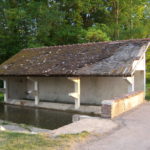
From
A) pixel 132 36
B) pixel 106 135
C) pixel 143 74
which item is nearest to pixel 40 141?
pixel 106 135

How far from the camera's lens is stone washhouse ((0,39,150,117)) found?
1211 cm

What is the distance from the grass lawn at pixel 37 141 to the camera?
16.3 feet

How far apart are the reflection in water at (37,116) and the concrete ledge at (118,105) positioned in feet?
10.5

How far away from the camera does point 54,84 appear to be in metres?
15.8

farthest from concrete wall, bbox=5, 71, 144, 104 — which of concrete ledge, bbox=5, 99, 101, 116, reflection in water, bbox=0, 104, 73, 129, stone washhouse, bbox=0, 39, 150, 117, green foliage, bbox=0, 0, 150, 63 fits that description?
green foliage, bbox=0, 0, 150, 63

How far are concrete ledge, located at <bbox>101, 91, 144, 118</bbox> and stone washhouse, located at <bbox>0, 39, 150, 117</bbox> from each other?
21 cm

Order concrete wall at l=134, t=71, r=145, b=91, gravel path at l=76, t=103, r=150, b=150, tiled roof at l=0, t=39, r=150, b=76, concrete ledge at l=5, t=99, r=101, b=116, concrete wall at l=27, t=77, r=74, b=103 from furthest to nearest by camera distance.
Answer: concrete wall at l=27, t=77, r=74, b=103 → concrete wall at l=134, t=71, r=145, b=91 → concrete ledge at l=5, t=99, r=101, b=116 → tiled roof at l=0, t=39, r=150, b=76 → gravel path at l=76, t=103, r=150, b=150

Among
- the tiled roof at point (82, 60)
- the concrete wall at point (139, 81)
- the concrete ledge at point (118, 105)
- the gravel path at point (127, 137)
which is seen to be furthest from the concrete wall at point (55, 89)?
the gravel path at point (127, 137)

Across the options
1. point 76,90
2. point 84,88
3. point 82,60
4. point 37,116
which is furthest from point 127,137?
point 84,88

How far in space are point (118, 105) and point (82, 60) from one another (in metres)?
5.80

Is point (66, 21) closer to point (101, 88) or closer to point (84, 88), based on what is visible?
point (84, 88)

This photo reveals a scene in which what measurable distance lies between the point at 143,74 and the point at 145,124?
7.24 m

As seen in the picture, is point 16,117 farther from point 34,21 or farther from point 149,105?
point 34,21

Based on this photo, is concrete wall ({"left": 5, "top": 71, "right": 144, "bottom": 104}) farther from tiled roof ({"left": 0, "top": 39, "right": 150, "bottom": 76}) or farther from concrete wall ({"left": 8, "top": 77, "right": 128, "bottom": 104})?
tiled roof ({"left": 0, "top": 39, "right": 150, "bottom": 76})
